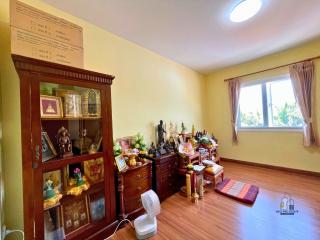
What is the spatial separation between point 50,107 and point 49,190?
64cm

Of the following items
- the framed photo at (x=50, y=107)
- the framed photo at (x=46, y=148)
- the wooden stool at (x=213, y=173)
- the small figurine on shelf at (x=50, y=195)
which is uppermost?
the framed photo at (x=50, y=107)

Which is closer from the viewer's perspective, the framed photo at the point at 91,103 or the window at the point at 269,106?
the framed photo at the point at 91,103

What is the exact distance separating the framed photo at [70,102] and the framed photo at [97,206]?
2.55 feet

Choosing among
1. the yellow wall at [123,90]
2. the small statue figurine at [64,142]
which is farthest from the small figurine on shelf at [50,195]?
the yellow wall at [123,90]

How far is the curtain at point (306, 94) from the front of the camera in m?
2.73

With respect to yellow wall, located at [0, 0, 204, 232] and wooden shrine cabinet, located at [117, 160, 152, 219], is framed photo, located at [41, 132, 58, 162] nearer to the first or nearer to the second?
yellow wall, located at [0, 0, 204, 232]

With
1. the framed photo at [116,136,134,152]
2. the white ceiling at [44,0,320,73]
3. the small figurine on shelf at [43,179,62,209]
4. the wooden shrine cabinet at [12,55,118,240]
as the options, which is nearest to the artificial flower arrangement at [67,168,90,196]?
the wooden shrine cabinet at [12,55,118,240]

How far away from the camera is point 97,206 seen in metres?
1.50

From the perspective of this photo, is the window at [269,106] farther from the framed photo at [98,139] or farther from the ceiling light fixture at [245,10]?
the framed photo at [98,139]

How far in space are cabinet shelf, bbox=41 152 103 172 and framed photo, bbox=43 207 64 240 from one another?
0.33m

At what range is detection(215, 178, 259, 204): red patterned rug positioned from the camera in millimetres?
2094

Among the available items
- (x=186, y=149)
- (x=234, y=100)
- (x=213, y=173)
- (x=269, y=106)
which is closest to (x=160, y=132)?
(x=186, y=149)

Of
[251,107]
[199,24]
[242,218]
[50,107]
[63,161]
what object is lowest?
[242,218]

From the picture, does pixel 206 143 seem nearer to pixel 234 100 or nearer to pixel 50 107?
pixel 234 100
